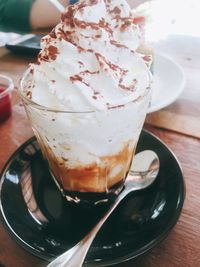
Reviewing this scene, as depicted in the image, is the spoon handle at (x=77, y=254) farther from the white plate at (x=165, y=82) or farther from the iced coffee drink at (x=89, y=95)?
the white plate at (x=165, y=82)

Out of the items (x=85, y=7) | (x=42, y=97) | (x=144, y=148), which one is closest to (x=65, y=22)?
(x=85, y=7)

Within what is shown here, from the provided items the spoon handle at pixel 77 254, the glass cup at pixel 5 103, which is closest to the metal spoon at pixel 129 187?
the spoon handle at pixel 77 254

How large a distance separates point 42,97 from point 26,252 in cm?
26

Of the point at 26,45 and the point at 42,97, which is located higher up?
the point at 42,97

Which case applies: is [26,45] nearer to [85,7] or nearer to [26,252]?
[85,7]

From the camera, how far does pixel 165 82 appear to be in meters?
1.02

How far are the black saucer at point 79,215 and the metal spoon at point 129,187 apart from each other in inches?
0.5

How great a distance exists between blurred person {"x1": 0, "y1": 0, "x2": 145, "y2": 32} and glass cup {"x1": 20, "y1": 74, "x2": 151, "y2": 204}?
1179 mm

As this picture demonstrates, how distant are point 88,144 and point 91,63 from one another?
14 centimetres

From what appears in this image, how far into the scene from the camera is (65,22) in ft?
1.97

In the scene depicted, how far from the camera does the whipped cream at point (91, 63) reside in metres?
0.51

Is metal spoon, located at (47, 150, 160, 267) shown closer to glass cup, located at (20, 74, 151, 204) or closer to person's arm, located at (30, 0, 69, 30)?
glass cup, located at (20, 74, 151, 204)

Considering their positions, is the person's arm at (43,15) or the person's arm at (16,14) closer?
the person's arm at (43,15)

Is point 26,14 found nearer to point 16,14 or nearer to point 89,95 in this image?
point 16,14
